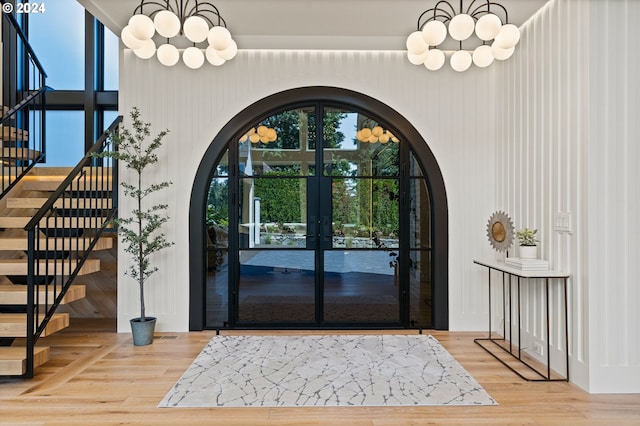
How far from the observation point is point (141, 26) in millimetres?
2787

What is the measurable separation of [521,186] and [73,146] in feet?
19.3

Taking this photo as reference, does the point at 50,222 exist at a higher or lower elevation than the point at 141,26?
lower

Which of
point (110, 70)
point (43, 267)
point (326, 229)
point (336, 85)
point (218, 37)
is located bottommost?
point (43, 267)

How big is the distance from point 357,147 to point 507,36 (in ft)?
7.49

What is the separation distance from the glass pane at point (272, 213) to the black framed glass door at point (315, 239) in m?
0.01

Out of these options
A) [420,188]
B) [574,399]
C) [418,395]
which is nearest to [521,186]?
[420,188]

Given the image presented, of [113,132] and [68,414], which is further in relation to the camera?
[113,132]

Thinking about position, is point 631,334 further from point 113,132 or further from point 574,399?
point 113,132

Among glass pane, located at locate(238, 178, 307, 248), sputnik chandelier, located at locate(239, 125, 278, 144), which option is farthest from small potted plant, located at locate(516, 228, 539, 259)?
sputnik chandelier, located at locate(239, 125, 278, 144)

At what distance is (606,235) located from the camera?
3098 millimetres

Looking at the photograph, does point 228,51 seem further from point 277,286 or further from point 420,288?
point 420,288

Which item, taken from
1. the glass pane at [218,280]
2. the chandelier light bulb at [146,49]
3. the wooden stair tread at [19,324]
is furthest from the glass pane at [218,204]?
the chandelier light bulb at [146,49]

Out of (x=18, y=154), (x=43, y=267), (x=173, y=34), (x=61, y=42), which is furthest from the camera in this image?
(x=61, y=42)

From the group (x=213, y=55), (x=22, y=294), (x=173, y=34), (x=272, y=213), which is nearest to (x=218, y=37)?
(x=173, y=34)
